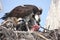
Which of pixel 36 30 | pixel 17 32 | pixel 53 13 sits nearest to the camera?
pixel 17 32

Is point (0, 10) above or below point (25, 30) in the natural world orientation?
above

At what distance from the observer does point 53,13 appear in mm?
8734

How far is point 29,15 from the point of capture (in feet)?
22.3

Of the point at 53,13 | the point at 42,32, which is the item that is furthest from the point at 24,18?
the point at 53,13

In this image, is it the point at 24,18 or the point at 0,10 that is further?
the point at 24,18

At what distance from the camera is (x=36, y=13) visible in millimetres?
6941

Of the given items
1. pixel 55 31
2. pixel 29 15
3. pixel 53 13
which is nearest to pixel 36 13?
pixel 29 15

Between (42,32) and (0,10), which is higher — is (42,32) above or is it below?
below

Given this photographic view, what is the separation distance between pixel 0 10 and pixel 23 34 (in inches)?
20.5

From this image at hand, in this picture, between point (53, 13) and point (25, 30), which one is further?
point (53, 13)

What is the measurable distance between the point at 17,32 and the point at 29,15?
0.78 metres

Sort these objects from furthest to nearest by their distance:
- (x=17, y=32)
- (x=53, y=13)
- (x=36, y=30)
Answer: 1. (x=53, y=13)
2. (x=36, y=30)
3. (x=17, y=32)

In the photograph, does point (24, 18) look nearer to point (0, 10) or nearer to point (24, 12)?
point (24, 12)

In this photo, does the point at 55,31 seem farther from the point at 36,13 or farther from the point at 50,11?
the point at 50,11
